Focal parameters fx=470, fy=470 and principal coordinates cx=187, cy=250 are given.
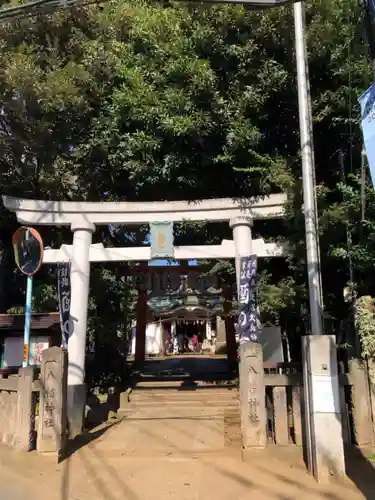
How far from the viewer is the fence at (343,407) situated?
7.39 m

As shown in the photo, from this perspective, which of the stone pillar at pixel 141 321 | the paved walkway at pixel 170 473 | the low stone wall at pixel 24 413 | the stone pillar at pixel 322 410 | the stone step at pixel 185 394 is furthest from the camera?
the stone pillar at pixel 141 321

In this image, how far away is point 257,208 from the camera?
1032cm

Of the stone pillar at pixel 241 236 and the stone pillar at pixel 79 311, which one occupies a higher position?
the stone pillar at pixel 241 236

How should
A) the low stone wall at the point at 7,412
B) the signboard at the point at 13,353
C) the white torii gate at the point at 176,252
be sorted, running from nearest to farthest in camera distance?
the low stone wall at the point at 7,412
the white torii gate at the point at 176,252
the signboard at the point at 13,353

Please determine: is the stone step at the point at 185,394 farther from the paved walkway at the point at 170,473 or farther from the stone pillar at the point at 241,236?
the stone pillar at the point at 241,236

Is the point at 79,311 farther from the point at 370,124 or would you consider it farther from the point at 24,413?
the point at 370,124

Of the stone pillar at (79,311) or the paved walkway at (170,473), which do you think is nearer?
the paved walkway at (170,473)

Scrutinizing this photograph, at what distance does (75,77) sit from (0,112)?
2026 mm

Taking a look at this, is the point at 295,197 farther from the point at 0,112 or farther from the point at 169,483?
the point at 0,112

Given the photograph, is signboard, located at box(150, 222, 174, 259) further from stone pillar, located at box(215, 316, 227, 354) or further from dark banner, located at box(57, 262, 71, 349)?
stone pillar, located at box(215, 316, 227, 354)

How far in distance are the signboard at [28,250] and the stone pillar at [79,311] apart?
1.34m

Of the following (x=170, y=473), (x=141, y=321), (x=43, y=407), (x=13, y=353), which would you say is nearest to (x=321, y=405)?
(x=170, y=473)

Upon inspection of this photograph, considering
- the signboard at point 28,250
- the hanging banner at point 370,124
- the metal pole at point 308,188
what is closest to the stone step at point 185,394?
the signboard at point 28,250

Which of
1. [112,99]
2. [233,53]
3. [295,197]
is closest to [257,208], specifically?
[295,197]
